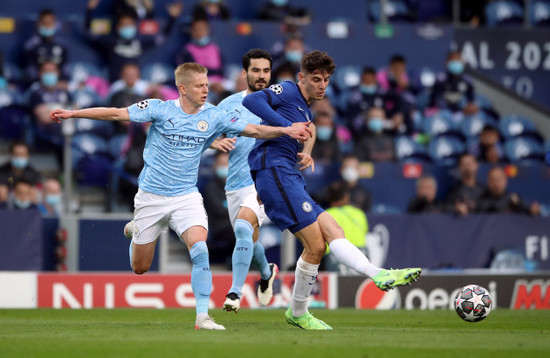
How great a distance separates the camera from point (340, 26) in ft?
62.1

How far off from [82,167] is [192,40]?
3102 millimetres

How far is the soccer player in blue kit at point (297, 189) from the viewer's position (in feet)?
29.2

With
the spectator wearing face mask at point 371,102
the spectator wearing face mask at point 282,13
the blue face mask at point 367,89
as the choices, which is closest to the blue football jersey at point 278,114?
the spectator wearing face mask at point 371,102

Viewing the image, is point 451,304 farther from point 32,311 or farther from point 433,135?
point 32,311

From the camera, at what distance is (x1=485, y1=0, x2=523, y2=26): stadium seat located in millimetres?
20828

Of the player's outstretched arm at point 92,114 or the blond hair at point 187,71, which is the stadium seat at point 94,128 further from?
the player's outstretched arm at point 92,114

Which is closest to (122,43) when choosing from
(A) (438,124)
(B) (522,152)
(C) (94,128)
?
(C) (94,128)

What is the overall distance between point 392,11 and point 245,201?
10.6 m

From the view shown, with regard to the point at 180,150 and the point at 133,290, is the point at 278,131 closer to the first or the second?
the point at 180,150

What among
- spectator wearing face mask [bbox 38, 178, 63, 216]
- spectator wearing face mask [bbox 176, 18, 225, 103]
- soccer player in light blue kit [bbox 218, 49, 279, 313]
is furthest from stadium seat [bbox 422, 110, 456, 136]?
soccer player in light blue kit [bbox 218, 49, 279, 313]

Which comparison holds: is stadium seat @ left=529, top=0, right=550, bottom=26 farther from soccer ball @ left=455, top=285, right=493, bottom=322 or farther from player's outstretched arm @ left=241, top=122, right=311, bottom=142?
player's outstretched arm @ left=241, top=122, right=311, bottom=142

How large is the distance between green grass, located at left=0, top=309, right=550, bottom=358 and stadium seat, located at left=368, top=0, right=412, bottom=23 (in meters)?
9.45

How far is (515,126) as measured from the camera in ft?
62.4

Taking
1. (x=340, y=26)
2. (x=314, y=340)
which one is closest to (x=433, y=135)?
(x=340, y=26)
